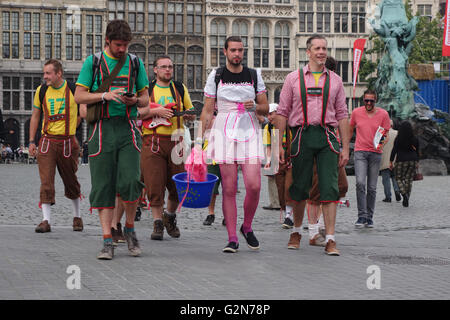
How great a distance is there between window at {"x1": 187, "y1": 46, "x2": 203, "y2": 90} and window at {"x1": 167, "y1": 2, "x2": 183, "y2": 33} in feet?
6.05

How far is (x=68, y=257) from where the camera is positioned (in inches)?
276

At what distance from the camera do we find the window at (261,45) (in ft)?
208

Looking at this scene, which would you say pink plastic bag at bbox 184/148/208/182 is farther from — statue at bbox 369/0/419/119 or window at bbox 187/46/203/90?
window at bbox 187/46/203/90

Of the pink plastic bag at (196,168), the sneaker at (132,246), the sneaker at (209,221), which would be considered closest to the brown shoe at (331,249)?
the pink plastic bag at (196,168)

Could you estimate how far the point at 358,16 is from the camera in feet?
213

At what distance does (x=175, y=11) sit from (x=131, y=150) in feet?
185

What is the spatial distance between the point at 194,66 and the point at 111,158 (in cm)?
5557

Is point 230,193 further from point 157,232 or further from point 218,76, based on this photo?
point 157,232

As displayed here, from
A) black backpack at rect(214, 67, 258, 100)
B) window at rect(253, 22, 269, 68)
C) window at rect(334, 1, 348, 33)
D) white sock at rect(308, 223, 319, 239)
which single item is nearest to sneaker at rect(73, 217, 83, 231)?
white sock at rect(308, 223, 319, 239)

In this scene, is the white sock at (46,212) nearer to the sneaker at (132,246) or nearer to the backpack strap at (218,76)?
the sneaker at (132,246)

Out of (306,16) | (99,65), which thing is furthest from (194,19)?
(99,65)

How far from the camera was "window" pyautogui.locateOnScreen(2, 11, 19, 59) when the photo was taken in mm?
59750

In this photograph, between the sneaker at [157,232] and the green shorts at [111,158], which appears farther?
the sneaker at [157,232]
